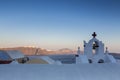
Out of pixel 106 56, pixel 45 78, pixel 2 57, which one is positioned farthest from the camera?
pixel 2 57

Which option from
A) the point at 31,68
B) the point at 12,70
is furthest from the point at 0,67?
the point at 31,68

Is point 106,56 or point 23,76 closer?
point 23,76

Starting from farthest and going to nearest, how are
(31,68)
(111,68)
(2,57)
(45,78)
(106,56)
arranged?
(2,57) < (106,56) < (111,68) < (31,68) < (45,78)

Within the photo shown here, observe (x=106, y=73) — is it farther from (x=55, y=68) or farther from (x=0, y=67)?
(x=0, y=67)

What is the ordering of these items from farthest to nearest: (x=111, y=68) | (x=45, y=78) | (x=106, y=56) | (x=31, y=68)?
(x=106, y=56)
(x=111, y=68)
(x=31, y=68)
(x=45, y=78)

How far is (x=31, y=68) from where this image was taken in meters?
11.1

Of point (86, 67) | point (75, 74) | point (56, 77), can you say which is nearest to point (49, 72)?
point (56, 77)

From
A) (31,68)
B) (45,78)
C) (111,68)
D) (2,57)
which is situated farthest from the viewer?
(2,57)

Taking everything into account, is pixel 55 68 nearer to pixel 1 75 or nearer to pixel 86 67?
pixel 86 67

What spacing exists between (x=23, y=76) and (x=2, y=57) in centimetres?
1943

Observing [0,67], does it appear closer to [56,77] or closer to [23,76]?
[23,76]

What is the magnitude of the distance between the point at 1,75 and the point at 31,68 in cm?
152

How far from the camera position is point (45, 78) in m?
10.2

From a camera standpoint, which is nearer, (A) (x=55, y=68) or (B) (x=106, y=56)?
(A) (x=55, y=68)
